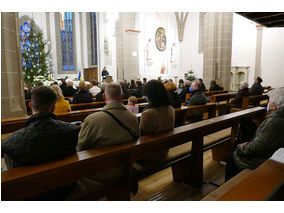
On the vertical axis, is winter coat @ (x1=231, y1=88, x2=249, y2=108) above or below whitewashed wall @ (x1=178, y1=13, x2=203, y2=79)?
below

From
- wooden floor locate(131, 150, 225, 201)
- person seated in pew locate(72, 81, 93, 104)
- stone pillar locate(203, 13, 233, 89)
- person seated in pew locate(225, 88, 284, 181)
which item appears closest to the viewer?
person seated in pew locate(225, 88, 284, 181)

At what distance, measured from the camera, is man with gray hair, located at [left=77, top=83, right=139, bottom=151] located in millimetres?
1904

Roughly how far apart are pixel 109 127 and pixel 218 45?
29.7ft

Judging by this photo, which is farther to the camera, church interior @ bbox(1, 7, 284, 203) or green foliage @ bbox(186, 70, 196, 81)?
green foliage @ bbox(186, 70, 196, 81)

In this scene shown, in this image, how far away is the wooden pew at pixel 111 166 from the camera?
127 cm

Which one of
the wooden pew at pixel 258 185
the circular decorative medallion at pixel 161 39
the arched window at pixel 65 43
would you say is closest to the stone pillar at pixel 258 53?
the circular decorative medallion at pixel 161 39

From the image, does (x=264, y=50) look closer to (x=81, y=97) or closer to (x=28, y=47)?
(x=81, y=97)

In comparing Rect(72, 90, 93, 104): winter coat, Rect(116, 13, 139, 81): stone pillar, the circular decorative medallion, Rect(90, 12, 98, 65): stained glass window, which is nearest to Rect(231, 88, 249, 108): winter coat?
Rect(72, 90, 93, 104): winter coat

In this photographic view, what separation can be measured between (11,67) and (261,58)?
13.9 m

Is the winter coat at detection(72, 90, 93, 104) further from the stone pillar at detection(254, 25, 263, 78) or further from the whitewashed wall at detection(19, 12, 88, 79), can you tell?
the stone pillar at detection(254, 25, 263, 78)

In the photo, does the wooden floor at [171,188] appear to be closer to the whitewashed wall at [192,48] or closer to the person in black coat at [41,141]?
the person in black coat at [41,141]

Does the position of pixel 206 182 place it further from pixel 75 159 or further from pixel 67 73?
pixel 67 73

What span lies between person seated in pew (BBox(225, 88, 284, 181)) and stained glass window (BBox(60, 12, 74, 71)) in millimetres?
14834

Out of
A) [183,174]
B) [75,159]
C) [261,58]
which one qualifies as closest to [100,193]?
[75,159]
